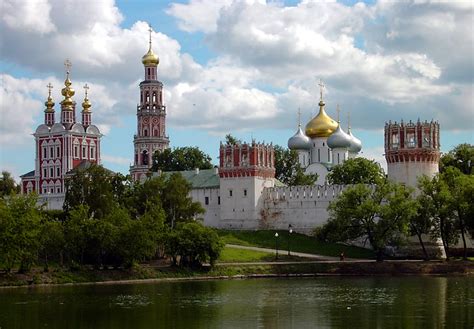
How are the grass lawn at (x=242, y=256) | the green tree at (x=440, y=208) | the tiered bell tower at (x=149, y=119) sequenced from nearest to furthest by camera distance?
1. the grass lawn at (x=242, y=256)
2. the green tree at (x=440, y=208)
3. the tiered bell tower at (x=149, y=119)

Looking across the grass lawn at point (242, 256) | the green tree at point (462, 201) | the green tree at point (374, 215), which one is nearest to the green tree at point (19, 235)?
the grass lawn at point (242, 256)

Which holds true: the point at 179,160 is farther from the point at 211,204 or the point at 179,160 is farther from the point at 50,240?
the point at 50,240

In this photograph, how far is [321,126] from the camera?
102 metres

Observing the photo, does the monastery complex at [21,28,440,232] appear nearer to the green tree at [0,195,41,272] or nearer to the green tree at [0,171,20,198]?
the green tree at [0,171,20,198]

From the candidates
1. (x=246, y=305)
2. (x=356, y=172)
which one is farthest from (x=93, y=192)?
(x=356, y=172)

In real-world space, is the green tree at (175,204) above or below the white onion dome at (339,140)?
below

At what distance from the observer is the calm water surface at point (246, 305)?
35375 mm

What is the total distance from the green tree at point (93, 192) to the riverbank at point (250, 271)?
6.83m

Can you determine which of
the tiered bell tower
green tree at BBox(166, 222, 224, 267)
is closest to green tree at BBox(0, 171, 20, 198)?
the tiered bell tower

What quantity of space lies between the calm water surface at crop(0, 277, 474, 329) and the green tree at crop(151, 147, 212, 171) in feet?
162

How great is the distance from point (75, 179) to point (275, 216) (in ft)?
70.7

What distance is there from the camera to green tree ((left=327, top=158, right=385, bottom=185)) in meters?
86.1

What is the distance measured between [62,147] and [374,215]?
173ft

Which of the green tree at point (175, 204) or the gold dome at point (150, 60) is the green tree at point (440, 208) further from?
the gold dome at point (150, 60)
